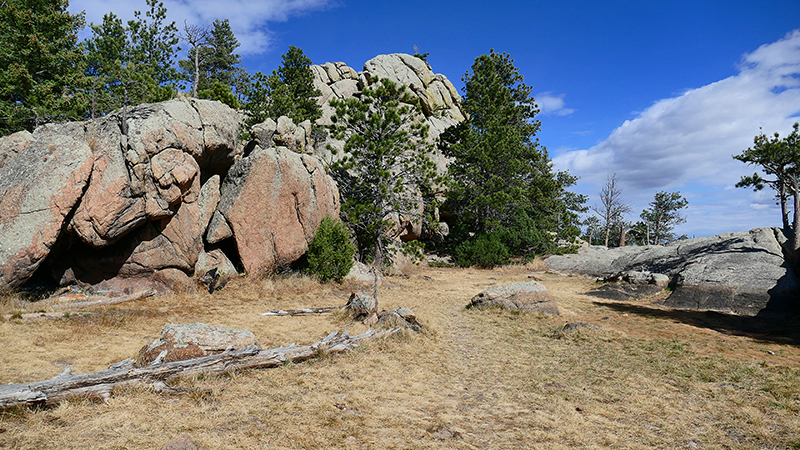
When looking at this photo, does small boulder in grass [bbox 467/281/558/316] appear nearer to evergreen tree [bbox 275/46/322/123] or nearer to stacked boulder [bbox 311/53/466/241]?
evergreen tree [bbox 275/46/322/123]

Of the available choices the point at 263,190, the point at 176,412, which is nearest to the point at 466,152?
the point at 263,190

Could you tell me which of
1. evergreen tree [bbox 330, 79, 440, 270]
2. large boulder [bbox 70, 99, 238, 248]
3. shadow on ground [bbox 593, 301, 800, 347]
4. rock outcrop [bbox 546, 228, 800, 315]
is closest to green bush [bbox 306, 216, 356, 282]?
evergreen tree [bbox 330, 79, 440, 270]

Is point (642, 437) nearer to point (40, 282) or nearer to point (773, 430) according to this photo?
point (773, 430)

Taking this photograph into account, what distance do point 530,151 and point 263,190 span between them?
25.4 meters

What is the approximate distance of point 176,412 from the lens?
4801 mm

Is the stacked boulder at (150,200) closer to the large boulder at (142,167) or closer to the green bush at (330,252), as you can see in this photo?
the large boulder at (142,167)

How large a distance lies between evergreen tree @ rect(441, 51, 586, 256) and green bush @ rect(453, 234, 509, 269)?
1.17 meters

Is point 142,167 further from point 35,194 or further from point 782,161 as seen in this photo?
point 782,161

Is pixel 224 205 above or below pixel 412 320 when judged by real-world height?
above

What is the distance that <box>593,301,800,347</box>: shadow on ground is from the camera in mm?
10711

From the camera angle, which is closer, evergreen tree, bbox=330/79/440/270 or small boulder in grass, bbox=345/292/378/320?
small boulder in grass, bbox=345/292/378/320

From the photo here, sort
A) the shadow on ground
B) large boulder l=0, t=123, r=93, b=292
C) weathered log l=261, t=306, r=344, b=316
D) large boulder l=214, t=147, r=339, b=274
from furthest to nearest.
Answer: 1. large boulder l=214, t=147, r=339, b=274
2. weathered log l=261, t=306, r=344, b=316
3. the shadow on ground
4. large boulder l=0, t=123, r=93, b=292

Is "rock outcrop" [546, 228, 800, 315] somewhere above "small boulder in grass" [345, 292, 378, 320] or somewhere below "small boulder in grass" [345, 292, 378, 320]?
above

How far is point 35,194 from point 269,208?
23.0 feet
